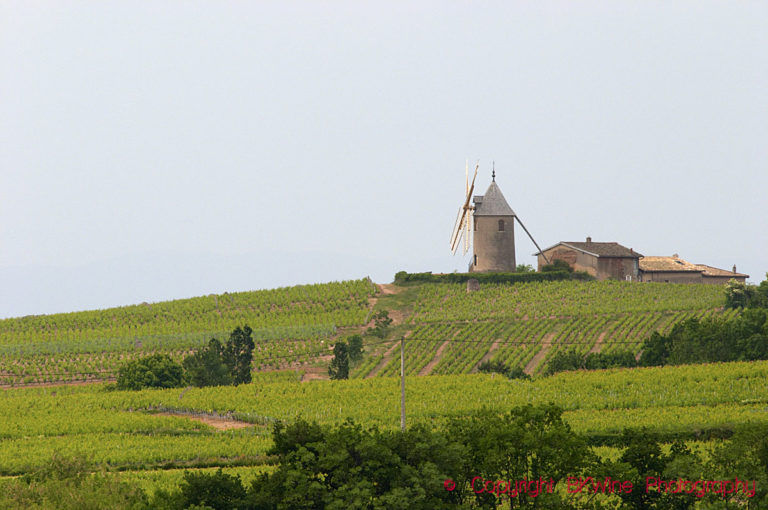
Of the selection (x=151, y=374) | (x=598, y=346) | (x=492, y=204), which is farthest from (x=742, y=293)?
(x=151, y=374)

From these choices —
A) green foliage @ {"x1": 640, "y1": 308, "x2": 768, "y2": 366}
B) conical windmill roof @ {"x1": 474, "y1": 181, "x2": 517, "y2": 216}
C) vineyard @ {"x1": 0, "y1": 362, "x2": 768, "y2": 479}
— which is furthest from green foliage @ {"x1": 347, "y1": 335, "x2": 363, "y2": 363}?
conical windmill roof @ {"x1": 474, "y1": 181, "x2": 517, "y2": 216}

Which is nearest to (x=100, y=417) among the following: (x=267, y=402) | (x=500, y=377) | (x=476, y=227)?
(x=267, y=402)

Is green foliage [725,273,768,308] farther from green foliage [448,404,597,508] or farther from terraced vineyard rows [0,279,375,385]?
green foliage [448,404,597,508]

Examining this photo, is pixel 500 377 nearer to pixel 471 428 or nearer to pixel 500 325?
pixel 500 325

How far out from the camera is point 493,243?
308 ft

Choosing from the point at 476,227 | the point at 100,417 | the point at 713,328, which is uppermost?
the point at 476,227

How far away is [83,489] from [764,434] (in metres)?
20.1

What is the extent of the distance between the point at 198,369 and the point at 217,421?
1069cm

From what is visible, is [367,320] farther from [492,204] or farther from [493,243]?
[492,204]

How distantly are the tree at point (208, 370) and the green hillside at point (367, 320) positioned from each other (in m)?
6.99

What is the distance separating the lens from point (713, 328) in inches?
2421

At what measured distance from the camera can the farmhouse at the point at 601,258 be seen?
313 feet

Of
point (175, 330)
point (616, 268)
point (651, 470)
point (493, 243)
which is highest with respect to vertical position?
point (493, 243)

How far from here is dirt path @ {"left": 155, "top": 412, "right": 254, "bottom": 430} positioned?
49.7 metres
